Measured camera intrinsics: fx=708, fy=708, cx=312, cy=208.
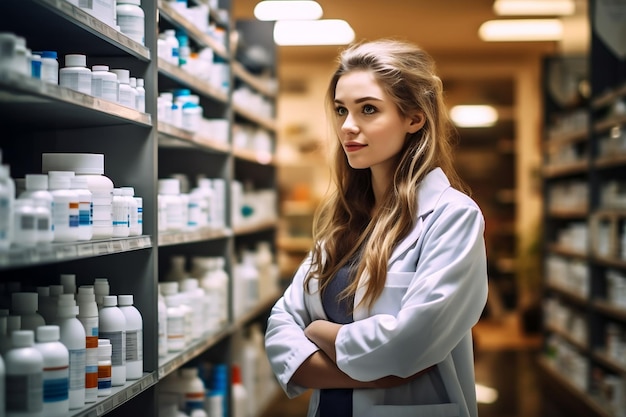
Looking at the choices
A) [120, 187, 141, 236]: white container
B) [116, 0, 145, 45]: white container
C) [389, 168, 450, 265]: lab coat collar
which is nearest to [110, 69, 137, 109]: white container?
[116, 0, 145, 45]: white container

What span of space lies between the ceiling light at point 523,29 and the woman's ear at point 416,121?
6.15 m

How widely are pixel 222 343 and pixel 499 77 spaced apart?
8.15 metres

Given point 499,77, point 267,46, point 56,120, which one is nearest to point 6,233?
point 56,120

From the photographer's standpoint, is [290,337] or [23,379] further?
[290,337]

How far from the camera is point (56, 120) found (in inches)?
89.6

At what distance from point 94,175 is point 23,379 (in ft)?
2.26

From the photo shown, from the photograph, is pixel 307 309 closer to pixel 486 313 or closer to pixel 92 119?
pixel 92 119

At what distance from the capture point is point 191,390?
340cm

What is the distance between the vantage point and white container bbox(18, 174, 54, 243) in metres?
1.80

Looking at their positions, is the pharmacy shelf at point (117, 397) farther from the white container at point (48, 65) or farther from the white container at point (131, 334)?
the white container at point (48, 65)

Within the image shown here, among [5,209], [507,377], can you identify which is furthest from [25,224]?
[507,377]

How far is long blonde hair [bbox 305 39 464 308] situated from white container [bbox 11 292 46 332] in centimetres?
83

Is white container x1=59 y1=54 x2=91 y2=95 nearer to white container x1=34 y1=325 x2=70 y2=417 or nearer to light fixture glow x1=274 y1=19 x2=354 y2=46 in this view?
→ white container x1=34 y1=325 x2=70 y2=417

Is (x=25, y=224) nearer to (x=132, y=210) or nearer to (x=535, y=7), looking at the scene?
(x=132, y=210)
